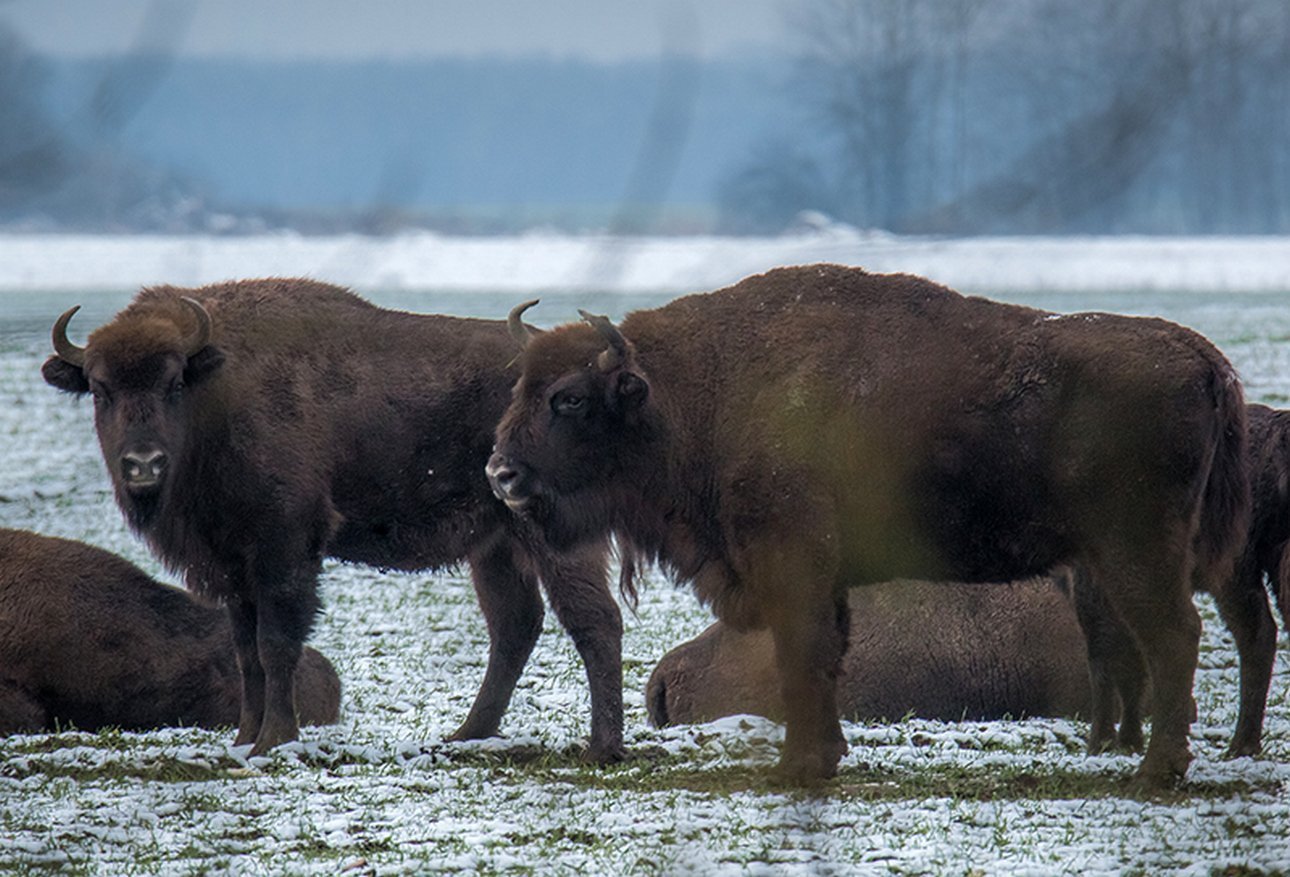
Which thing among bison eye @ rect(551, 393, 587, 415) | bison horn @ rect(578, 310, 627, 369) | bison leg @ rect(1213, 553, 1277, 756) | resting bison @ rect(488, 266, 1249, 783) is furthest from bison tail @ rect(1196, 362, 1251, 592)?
bison eye @ rect(551, 393, 587, 415)

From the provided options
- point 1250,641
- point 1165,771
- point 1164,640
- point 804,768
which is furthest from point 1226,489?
point 804,768

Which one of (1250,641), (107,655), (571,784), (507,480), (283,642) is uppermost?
(507,480)

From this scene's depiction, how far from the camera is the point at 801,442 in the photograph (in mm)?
6172

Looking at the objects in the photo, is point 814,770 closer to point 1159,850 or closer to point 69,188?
point 1159,850

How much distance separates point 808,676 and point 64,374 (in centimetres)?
379

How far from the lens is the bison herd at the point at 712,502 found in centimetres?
580

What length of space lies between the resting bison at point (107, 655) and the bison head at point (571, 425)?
7.04 ft

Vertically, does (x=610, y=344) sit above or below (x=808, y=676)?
above

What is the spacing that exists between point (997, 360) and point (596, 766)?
234 cm

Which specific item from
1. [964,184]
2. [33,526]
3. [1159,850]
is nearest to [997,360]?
[1159,850]

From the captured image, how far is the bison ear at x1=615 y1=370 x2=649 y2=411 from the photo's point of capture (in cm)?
639

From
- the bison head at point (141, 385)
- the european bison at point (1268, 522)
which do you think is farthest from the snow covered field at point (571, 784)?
the european bison at point (1268, 522)

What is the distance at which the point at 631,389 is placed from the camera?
21.0 feet

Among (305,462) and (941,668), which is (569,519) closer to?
(305,462)
